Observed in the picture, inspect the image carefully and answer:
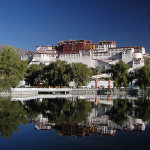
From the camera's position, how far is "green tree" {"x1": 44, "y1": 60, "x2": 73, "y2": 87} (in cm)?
4891

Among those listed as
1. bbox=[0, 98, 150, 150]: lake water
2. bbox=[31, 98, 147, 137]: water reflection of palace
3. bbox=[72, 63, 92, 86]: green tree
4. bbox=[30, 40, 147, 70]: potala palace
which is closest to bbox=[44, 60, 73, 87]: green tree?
bbox=[72, 63, 92, 86]: green tree

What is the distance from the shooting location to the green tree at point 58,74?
4891 cm

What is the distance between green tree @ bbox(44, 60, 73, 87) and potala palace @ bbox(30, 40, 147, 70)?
2989 centimetres

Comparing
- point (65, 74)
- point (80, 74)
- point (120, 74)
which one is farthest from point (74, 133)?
point (120, 74)

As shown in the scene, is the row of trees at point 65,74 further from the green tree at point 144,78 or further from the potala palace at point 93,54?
the potala palace at point 93,54

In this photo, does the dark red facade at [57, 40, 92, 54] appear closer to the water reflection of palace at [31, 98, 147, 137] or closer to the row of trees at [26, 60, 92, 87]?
the row of trees at [26, 60, 92, 87]

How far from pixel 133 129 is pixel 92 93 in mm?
32747

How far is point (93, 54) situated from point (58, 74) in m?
41.9

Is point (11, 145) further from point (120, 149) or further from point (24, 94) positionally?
point (24, 94)

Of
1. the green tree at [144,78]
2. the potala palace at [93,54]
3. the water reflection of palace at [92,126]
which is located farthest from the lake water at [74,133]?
the potala palace at [93,54]

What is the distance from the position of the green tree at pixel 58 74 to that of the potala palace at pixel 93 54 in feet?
98.1

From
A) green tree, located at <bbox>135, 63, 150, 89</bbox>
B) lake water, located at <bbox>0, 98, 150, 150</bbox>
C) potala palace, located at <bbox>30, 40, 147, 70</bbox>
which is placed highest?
potala palace, located at <bbox>30, 40, 147, 70</bbox>

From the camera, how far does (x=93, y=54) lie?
296ft

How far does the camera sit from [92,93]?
150ft
